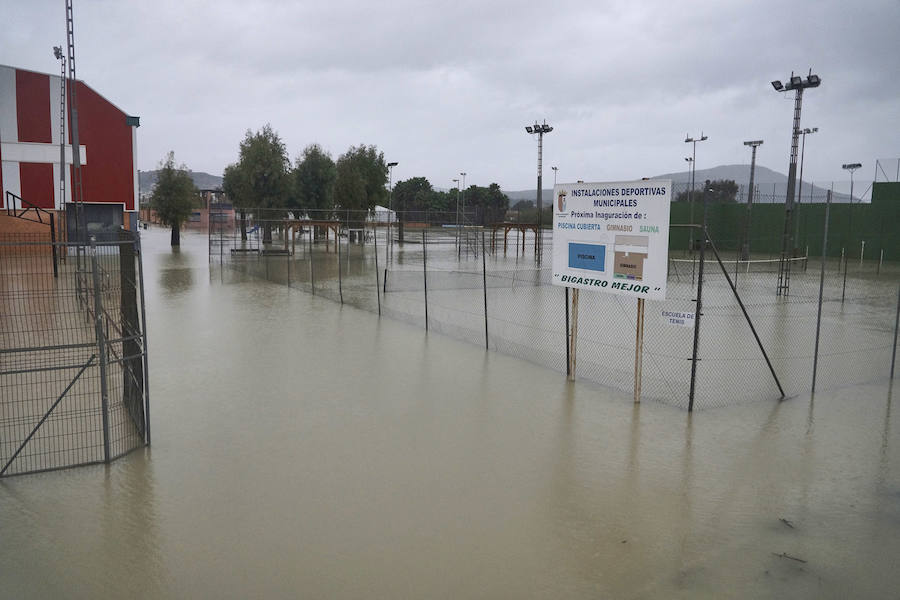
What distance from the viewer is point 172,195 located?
152 ft

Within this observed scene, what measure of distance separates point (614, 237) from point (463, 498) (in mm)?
5041

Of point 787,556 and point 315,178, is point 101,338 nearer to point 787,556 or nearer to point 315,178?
point 787,556

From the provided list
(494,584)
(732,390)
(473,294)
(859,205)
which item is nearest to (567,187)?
(732,390)

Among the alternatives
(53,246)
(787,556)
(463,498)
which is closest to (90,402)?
(463,498)

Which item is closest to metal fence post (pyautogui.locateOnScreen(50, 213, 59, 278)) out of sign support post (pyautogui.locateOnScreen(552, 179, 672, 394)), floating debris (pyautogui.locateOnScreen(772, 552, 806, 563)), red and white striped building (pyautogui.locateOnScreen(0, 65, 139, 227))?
red and white striped building (pyautogui.locateOnScreen(0, 65, 139, 227))

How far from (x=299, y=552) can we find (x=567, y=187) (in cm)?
708

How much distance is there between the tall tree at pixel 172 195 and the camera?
152ft

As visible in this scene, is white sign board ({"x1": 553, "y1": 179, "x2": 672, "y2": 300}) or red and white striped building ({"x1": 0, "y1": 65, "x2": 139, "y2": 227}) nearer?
white sign board ({"x1": 553, "y1": 179, "x2": 672, "y2": 300})

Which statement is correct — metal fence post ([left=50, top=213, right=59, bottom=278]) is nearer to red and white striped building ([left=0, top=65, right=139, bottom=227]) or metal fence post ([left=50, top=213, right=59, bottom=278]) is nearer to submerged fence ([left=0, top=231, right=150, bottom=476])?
submerged fence ([left=0, top=231, right=150, bottom=476])

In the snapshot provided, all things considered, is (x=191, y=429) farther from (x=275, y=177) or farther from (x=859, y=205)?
(x=859, y=205)

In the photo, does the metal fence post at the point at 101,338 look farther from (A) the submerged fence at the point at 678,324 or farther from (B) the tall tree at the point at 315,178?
(B) the tall tree at the point at 315,178

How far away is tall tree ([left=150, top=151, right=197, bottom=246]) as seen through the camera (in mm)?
46250

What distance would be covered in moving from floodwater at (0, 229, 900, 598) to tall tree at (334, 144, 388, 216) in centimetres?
5147

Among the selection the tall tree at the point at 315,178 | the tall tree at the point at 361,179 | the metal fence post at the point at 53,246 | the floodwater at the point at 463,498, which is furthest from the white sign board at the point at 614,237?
the tall tree at the point at 361,179
